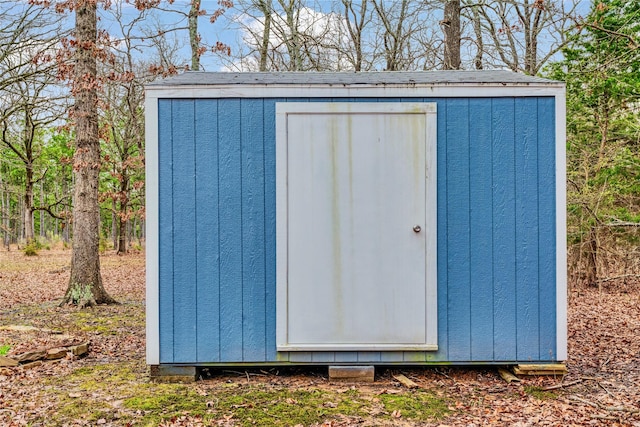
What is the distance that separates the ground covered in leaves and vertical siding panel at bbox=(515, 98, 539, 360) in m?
0.36

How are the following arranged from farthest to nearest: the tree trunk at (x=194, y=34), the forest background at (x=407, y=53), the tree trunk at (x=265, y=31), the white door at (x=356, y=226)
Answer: the tree trunk at (x=265, y=31)
the tree trunk at (x=194, y=34)
the forest background at (x=407, y=53)
the white door at (x=356, y=226)

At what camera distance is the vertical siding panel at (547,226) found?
3787 millimetres

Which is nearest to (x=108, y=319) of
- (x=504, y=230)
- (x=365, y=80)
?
(x=365, y=80)

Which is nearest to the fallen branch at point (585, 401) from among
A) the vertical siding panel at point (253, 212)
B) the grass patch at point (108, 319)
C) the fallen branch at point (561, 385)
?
→ the fallen branch at point (561, 385)

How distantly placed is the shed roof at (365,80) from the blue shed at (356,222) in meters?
0.03

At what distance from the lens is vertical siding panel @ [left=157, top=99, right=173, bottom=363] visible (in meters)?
3.79

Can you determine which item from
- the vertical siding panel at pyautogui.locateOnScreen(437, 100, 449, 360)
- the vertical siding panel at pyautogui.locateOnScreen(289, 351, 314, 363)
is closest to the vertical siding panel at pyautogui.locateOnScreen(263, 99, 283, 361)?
the vertical siding panel at pyautogui.locateOnScreen(289, 351, 314, 363)

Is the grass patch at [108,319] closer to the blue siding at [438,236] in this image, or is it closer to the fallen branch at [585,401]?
the blue siding at [438,236]

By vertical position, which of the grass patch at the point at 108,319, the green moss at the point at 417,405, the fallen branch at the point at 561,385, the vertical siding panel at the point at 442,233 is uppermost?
the vertical siding panel at the point at 442,233

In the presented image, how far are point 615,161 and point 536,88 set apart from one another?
5668 mm

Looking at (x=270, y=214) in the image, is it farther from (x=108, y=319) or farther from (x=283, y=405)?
(x=108, y=319)

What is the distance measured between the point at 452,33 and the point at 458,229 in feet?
24.2

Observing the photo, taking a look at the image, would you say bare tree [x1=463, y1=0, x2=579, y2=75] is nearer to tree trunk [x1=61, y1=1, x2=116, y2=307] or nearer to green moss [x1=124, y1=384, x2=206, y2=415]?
tree trunk [x1=61, y1=1, x2=116, y2=307]

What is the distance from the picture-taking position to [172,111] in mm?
3820
